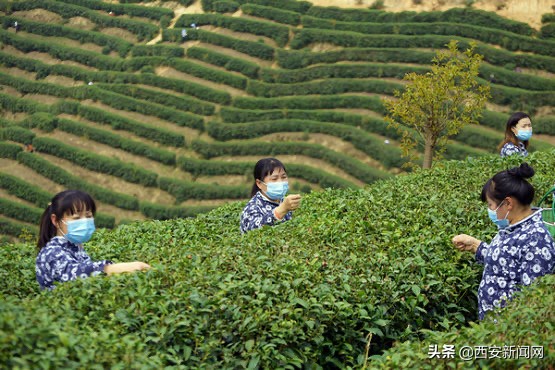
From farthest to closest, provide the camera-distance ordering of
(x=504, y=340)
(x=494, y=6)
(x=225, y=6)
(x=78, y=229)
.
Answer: (x=225, y=6) < (x=494, y=6) < (x=78, y=229) < (x=504, y=340)

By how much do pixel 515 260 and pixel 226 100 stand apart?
34621mm

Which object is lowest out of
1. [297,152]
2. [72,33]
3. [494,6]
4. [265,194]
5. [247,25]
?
[265,194]

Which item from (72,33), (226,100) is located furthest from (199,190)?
(72,33)

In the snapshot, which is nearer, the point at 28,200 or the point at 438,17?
the point at 28,200

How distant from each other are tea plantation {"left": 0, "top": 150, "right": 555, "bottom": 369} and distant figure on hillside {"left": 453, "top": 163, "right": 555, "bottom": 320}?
0.23 m

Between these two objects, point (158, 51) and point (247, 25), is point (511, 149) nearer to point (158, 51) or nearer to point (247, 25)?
point (247, 25)

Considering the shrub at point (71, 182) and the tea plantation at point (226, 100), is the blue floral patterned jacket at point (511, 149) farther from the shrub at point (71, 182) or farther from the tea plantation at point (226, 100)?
the shrub at point (71, 182)

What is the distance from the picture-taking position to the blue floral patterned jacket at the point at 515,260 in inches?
223

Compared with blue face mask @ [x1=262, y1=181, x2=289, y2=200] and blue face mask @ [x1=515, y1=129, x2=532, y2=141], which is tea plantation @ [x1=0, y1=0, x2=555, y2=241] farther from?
blue face mask @ [x1=262, y1=181, x2=289, y2=200]

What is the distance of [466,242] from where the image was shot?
6316 mm

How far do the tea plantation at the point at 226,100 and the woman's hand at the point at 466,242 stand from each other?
26.5m

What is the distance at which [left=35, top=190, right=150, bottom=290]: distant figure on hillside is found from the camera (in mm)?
5898

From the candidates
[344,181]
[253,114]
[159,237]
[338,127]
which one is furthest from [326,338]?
[253,114]

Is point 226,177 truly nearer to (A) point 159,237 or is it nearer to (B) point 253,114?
(B) point 253,114
